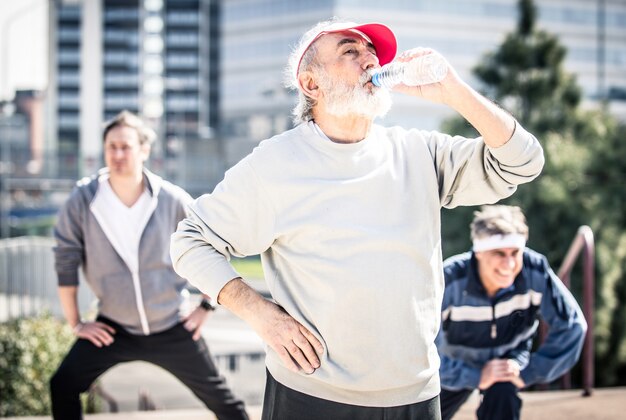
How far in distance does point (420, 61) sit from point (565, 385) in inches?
184

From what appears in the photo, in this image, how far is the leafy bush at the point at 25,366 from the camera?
5.64 meters

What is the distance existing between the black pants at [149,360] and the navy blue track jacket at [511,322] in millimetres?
1109

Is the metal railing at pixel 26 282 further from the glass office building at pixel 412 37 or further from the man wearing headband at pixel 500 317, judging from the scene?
the glass office building at pixel 412 37

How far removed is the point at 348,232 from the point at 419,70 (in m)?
0.50

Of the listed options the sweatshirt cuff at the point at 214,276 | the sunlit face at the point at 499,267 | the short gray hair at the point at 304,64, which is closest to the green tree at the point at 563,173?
the sunlit face at the point at 499,267

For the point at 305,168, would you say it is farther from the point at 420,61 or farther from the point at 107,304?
the point at 107,304

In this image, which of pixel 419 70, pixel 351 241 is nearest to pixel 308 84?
pixel 419 70

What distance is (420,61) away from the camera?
211 centimetres

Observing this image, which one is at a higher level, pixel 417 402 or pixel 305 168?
pixel 305 168

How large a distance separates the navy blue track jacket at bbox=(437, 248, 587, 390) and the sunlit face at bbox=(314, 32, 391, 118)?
4.73 ft

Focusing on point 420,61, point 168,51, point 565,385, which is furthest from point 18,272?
point 168,51

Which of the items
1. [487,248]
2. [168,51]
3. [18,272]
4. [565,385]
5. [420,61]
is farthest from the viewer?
[168,51]

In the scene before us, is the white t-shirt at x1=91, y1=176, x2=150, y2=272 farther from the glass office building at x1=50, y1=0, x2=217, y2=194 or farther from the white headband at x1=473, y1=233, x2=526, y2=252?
Answer: the glass office building at x1=50, y1=0, x2=217, y2=194

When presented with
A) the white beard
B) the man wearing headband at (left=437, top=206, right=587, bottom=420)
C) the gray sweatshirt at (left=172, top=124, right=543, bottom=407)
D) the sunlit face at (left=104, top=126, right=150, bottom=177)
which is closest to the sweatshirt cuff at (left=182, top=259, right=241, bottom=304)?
Answer: the gray sweatshirt at (left=172, top=124, right=543, bottom=407)
